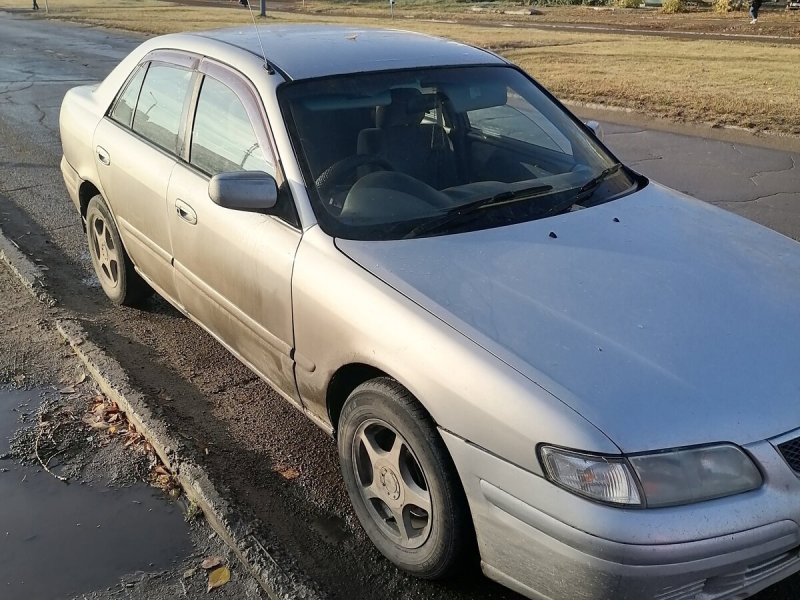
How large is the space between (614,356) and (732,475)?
469 mm

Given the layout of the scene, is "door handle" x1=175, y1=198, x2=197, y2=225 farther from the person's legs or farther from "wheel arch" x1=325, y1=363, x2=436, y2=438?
the person's legs

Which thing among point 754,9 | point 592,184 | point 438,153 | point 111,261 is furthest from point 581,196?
point 754,9

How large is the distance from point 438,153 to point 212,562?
1971mm

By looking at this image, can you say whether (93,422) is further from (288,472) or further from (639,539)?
(639,539)

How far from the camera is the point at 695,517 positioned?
86.0 inches

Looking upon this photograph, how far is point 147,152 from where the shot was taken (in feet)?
14.0

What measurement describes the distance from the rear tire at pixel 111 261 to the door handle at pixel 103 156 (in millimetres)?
286

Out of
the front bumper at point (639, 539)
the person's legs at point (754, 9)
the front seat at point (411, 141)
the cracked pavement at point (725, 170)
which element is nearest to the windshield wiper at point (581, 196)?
the front seat at point (411, 141)

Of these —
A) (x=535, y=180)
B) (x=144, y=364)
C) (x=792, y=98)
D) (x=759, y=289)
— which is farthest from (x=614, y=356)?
(x=792, y=98)

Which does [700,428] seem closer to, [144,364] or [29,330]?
[144,364]

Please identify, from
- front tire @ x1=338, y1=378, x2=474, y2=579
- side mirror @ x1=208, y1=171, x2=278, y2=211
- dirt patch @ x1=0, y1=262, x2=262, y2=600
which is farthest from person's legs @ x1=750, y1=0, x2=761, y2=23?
front tire @ x1=338, y1=378, x2=474, y2=579

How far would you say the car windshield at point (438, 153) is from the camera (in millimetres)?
3277

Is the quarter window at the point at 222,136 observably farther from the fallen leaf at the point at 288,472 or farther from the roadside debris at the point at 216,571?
the roadside debris at the point at 216,571

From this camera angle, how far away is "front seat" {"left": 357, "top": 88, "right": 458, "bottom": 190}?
11.5 feet
